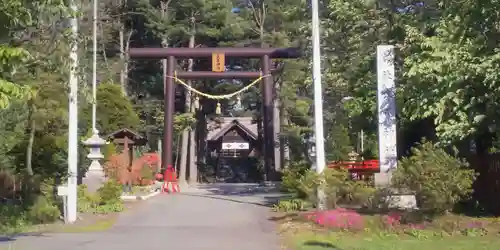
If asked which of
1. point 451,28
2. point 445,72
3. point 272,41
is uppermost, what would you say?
point 272,41

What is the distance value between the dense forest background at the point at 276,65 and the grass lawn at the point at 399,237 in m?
3.18

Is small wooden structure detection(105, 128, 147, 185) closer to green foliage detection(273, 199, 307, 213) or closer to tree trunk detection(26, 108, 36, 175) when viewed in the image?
tree trunk detection(26, 108, 36, 175)

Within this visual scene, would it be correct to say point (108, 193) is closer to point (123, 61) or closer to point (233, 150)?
point (123, 61)

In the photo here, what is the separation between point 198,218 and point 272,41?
88.8ft

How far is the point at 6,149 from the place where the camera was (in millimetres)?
22859

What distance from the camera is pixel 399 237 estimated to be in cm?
1499

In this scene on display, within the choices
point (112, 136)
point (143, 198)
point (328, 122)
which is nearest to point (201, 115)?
point (328, 122)

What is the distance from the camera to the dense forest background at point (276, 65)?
44.3 ft

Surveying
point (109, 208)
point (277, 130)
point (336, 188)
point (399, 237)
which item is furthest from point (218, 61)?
point (399, 237)

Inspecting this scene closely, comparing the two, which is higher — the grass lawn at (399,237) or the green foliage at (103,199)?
the green foliage at (103,199)

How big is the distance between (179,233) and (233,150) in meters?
38.2

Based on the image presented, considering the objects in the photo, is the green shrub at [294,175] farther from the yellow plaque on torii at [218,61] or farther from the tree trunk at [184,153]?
the tree trunk at [184,153]

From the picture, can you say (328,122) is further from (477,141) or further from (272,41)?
(477,141)

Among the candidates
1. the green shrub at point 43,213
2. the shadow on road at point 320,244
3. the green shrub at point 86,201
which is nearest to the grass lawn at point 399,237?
the shadow on road at point 320,244
